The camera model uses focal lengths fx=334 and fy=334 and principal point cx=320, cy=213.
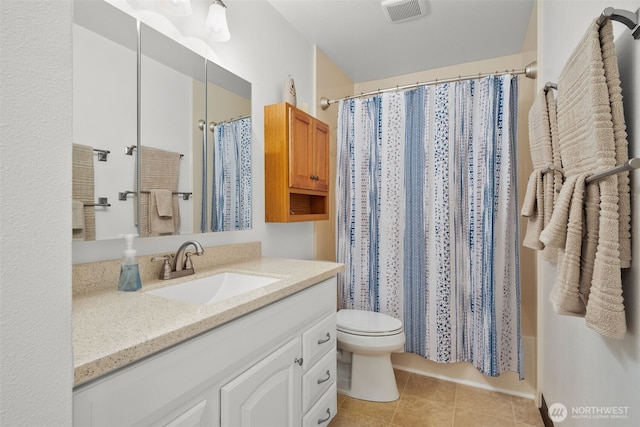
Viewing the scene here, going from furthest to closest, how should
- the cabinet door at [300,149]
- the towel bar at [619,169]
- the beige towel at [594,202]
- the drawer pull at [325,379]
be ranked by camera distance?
the cabinet door at [300,149] < the drawer pull at [325,379] < the beige towel at [594,202] < the towel bar at [619,169]

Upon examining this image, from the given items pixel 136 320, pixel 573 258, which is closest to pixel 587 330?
pixel 573 258

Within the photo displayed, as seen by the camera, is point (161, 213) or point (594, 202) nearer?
point (594, 202)

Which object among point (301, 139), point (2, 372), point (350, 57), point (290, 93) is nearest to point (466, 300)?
point (301, 139)

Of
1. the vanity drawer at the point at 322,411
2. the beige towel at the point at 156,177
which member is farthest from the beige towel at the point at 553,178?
the beige towel at the point at 156,177

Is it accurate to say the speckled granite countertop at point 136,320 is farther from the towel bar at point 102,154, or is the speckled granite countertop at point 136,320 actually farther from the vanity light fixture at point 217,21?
the vanity light fixture at point 217,21

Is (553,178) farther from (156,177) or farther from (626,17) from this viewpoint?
(156,177)

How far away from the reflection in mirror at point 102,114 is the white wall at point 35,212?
823mm

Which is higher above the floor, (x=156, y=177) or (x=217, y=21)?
(x=217, y=21)

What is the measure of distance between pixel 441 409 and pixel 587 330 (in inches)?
45.1

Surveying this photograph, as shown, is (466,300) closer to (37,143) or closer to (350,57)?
(350,57)

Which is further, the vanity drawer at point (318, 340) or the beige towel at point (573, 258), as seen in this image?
the vanity drawer at point (318, 340)

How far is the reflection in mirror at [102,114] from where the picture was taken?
112cm

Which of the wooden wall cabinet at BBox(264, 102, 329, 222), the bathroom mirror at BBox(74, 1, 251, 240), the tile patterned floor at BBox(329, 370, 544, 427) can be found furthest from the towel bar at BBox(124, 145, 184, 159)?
the tile patterned floor at BBox(329, 370, 544, 427)

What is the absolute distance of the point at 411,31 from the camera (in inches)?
86.8
